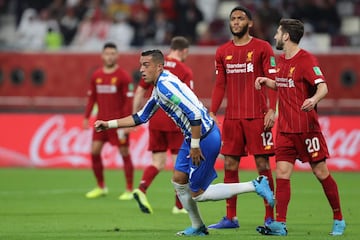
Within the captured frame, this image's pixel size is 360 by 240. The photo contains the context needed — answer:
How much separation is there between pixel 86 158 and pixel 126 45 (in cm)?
555

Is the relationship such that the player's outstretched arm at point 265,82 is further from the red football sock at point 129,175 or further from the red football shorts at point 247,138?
the red football sock at point 129,175

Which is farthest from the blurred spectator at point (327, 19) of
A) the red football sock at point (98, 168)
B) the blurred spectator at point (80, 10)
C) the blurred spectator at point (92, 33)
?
the red football sock at point (98, 168)

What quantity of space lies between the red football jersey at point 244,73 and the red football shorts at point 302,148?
100 cm

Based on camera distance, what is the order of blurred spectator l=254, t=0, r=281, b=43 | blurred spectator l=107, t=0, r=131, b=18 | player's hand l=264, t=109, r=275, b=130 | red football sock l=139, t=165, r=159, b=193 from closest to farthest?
player's hand l=264, t=109, r=275, b=130
red football sock l=139, t=165, r=159, b=193
blurred spectator l=254, t=0, r=281, b=43
blurred spectator l=107, t=0, r=131, b=18

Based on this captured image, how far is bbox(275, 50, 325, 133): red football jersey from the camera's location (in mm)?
11664

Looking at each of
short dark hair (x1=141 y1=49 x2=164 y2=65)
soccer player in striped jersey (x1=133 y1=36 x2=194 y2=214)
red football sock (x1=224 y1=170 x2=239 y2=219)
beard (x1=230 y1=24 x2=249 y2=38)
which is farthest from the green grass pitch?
beard (x1=230 y1=24 x2=249 y2=38)

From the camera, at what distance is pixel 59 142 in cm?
2355

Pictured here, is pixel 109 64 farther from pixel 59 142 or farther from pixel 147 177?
pixel 59 142

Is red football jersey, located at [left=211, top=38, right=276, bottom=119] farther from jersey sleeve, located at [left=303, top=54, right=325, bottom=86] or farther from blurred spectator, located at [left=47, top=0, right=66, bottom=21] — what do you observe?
blurred spectator, located at [left=47, top=0, right=66, bottom=21]

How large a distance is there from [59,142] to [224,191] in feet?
41.4

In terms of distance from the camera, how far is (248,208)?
15.5 m

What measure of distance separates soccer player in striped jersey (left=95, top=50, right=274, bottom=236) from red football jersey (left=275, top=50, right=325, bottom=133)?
833mm

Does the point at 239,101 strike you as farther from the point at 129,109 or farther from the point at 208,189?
the point at 129,109

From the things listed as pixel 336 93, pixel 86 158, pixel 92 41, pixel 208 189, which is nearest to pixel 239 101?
pixel 208 189
